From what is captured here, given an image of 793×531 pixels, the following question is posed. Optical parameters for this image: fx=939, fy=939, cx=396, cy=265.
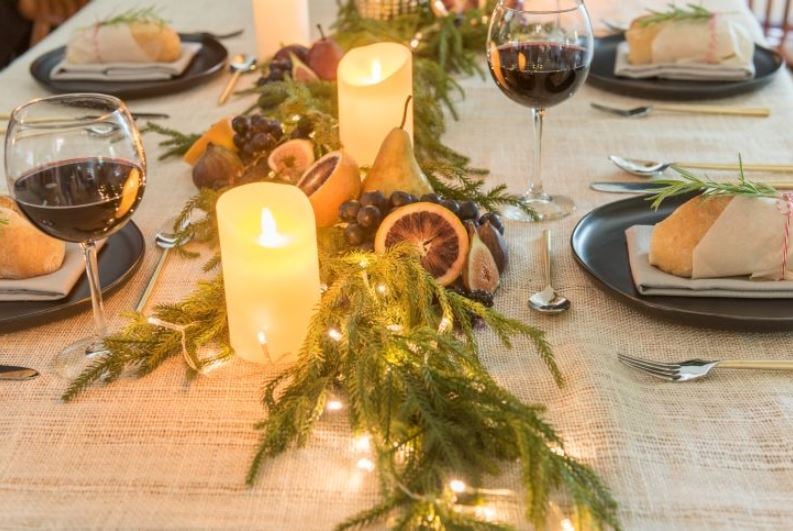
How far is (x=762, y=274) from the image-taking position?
1.04 metres

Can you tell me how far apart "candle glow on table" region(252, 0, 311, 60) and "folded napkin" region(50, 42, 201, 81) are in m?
0.21

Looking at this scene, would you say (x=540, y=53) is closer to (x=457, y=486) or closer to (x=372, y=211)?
(x=372, y=211)

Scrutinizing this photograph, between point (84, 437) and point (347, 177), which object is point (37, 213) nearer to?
point (84, 437)

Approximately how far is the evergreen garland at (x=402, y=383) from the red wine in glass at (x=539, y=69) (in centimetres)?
36

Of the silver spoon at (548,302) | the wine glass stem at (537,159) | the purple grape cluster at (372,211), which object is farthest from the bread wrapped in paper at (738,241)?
the wine glass stem at (537,159)

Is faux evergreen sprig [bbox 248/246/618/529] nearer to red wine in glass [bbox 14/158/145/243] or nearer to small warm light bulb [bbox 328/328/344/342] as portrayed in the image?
small warm light bulb [bbox 328/328/344/342]

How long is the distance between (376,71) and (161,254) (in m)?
0.42

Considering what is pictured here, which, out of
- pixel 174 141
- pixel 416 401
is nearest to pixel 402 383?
pixel 416 401

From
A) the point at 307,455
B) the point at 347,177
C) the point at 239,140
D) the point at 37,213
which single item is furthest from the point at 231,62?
the point at 307,455

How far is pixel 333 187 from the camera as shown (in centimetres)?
119

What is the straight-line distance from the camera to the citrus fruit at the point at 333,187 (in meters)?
1.19

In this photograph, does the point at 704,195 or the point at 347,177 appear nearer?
the point at 704,195

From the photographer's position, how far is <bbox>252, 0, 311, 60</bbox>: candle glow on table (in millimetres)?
1983

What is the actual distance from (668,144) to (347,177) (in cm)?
64
